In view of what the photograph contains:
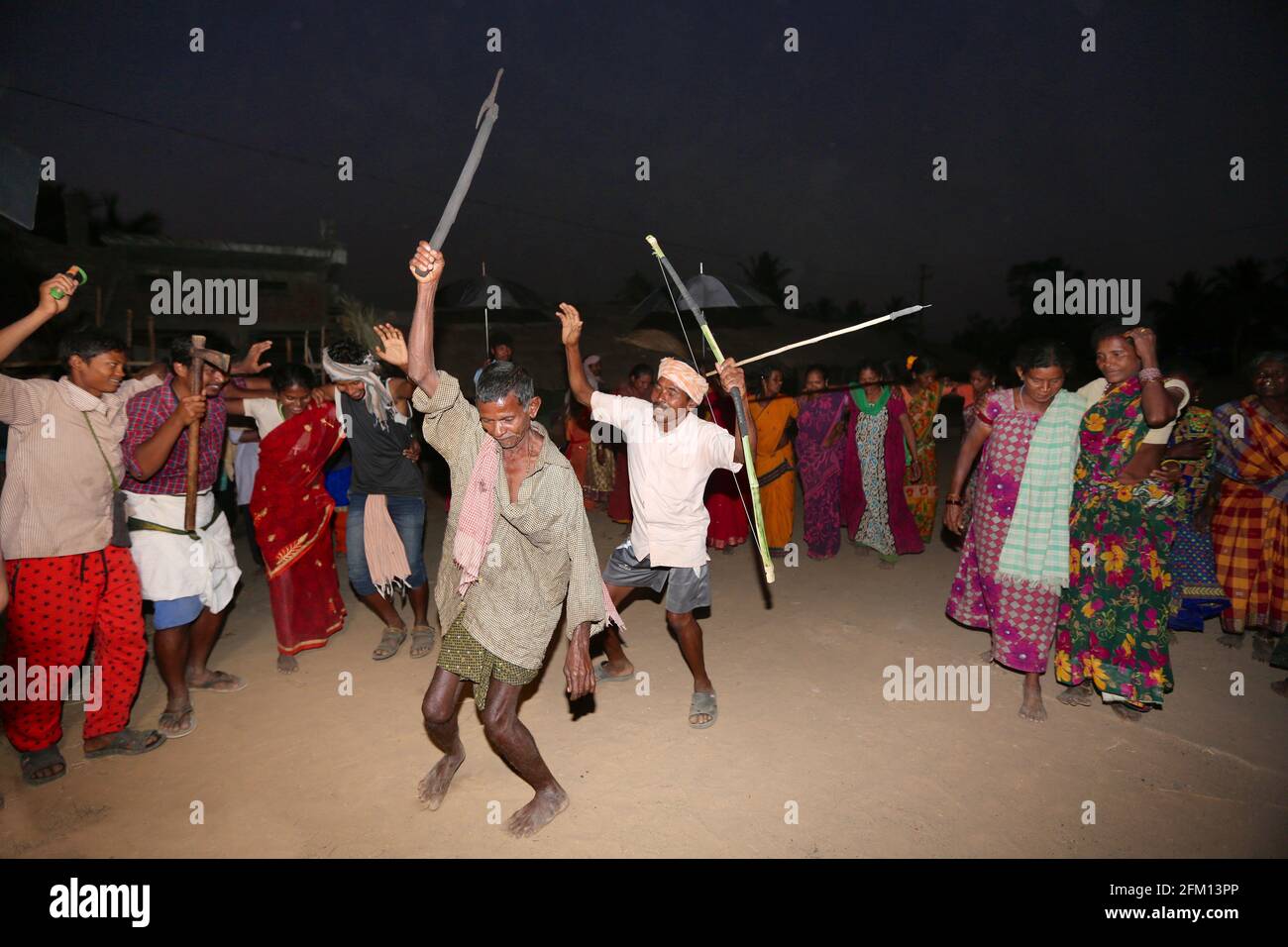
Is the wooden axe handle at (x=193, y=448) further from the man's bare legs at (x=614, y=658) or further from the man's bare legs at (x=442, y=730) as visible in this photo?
the man's bare legs at (x=614, y=658)

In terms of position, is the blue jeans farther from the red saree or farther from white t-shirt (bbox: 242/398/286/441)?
white t-shirt (bbox: 242/398/286/441)

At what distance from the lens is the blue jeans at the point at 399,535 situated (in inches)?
199

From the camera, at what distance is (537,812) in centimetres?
324

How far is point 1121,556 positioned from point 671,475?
2.50 meters

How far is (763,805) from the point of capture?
3.40 m

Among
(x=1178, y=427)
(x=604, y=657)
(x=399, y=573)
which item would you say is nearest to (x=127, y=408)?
(x=399, y=573)

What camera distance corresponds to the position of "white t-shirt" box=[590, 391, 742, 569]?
12.9 feet

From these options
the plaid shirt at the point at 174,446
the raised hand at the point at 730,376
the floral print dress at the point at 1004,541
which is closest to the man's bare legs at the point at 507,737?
the raised hand at the point at 730,376

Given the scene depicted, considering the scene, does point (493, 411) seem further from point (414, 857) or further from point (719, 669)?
point (719, 669)

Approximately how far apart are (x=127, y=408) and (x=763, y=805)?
3.72 meters

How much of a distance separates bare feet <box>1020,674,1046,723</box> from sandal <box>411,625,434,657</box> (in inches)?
148

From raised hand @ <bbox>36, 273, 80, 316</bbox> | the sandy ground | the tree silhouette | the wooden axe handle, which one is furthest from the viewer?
the tree silhouette

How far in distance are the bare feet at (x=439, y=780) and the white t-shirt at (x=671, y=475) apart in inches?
54.8

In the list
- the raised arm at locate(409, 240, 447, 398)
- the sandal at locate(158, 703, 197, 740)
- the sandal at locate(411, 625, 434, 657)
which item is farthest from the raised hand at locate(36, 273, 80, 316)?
the sandal at locate(411, 625, 434, 657)
